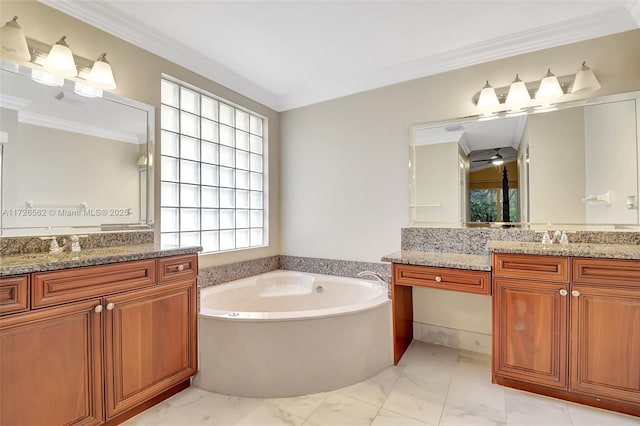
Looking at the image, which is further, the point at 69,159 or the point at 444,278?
the point at 444,278

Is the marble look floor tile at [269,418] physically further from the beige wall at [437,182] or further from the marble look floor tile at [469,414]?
the beige wall at [437,182]

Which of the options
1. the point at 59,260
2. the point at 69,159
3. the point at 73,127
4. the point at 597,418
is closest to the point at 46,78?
the point at 73,127

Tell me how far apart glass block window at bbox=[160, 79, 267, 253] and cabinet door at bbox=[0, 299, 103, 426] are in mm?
1080

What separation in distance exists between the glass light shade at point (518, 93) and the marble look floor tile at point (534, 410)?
1.97m

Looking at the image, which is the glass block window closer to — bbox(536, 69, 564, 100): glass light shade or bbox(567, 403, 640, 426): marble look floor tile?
bbox(536, 69, 564, 100): glass light shade

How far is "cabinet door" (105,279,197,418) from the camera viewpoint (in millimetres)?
1545

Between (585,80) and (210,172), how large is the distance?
2.93 metres

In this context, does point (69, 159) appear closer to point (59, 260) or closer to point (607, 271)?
point (59, 260)

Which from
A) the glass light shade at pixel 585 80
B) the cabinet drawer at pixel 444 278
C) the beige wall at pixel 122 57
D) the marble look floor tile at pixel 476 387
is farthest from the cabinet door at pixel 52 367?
the glass light shade at pixel 585 80

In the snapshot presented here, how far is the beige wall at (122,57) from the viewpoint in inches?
66.4

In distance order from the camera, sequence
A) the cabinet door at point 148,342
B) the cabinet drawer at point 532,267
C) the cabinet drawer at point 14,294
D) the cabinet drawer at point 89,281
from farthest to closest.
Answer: the cabinet drawer at point 532,267 < the cabinet door at point 148,342 < the cabinet drawer at point 89,281 < the cabinet drawer at point 14,294

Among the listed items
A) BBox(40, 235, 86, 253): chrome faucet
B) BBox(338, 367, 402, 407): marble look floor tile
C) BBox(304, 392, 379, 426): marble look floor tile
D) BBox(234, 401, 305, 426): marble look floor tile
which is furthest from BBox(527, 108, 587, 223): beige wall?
BBox(40, 235, 86, 253): chrome faucet

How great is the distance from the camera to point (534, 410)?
1728 mm

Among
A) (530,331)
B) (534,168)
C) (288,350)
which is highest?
(534,168)
